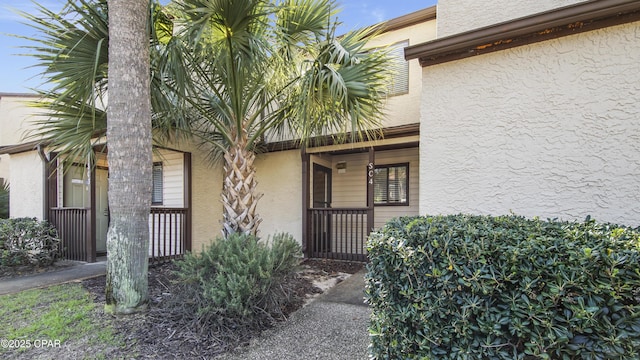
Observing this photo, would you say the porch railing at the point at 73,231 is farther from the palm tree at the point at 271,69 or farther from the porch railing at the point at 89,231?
the palm tree at the point at 271,69

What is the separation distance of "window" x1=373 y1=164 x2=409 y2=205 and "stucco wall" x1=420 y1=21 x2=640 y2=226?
14.8 feet

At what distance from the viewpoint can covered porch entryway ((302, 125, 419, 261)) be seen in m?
7.03

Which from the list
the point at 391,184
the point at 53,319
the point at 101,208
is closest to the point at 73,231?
the point at 101,208

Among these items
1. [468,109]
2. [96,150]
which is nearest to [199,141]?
[96,150]

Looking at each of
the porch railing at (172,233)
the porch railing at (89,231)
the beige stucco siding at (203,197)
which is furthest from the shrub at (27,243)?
the beige stucco siding at (203,197)

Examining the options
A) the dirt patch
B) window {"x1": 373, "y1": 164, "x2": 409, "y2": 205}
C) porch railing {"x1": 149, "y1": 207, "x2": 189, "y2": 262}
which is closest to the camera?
the dirt patch

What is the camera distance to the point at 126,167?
12.0ft

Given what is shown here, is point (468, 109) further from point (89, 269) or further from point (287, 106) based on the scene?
point (89, 269)

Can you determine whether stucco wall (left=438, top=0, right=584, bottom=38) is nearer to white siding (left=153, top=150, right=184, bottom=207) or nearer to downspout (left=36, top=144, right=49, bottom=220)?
white siding (left=153, top=150, right=184, bottom=207)

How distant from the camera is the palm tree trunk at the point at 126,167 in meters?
3.64

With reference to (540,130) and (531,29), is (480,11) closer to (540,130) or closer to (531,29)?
(531,29)

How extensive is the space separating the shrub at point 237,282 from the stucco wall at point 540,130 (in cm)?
206

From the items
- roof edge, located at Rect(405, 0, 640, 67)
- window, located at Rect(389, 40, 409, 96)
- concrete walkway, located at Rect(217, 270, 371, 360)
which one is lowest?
concrete walkway, located at Rect(217, 270, 371, 360)

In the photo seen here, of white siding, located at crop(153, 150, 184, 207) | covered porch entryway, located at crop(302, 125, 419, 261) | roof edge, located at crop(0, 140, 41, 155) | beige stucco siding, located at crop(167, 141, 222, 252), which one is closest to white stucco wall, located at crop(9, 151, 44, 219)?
roof edge, located at crop(0, 140, 41, 155)
